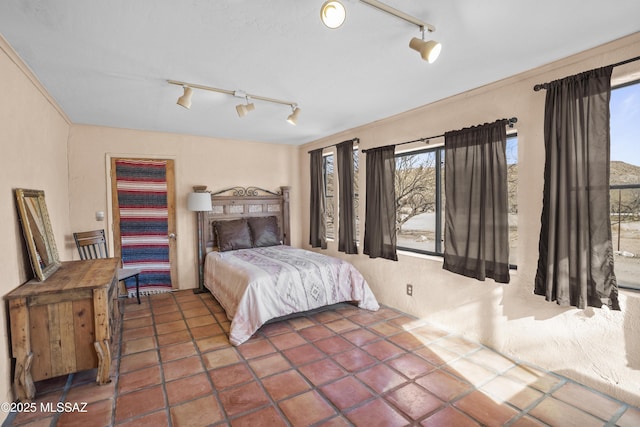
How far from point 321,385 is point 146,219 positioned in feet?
11.2

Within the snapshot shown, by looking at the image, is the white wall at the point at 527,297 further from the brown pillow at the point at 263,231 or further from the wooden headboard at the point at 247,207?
the wooden headboard at the point at 247,207

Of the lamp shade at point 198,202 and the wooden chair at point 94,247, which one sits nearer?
the wooden chair at point 94,247

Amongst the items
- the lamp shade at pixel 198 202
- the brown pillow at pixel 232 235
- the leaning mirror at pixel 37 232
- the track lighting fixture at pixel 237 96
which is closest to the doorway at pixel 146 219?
the lamp shade at pixel 198 202

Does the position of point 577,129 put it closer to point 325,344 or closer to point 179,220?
point 325,344

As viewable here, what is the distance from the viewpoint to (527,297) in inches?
97.3

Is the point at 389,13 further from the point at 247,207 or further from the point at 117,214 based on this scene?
the point at 117,214

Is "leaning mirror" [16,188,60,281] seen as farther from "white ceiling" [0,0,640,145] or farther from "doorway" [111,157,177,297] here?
"doorway" [111,157,177,297]

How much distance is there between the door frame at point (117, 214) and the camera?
13.2ft

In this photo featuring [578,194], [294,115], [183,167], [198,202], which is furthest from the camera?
[183,167]

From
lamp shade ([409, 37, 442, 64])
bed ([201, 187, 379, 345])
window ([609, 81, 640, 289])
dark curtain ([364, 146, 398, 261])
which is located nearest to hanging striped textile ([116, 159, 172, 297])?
bed ([201, 187, 379, 345])

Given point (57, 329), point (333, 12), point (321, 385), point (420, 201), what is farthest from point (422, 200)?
point (57, 329)

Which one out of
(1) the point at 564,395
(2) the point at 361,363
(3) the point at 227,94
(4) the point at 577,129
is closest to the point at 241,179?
(3) the point at 227,94

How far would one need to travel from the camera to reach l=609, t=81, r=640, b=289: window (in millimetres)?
2014

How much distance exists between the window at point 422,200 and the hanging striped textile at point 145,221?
3.31 m
